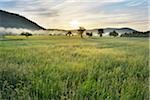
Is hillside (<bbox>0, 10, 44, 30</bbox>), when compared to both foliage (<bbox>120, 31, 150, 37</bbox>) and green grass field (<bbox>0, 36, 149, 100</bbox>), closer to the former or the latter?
green grass field (<bbox>0, 36, 149, 100</bbox>)

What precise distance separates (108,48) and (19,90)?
156 centimetres

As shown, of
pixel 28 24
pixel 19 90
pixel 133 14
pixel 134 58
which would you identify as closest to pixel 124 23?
pixel 133 14

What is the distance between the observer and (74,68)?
285 cm

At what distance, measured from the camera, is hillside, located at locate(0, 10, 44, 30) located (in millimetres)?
3734

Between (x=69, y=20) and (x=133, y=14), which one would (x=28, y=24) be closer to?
(x=69, y=20)

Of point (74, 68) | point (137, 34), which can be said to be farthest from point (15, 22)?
point (137, 34)

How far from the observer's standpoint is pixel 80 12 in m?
3.38

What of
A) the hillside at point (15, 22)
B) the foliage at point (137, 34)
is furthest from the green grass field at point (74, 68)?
the hillside at point (15, 22)

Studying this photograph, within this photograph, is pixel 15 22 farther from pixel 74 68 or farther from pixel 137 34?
pixel 137 34

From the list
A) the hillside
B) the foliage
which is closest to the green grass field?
the foliage

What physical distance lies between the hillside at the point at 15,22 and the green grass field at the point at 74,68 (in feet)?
0.60

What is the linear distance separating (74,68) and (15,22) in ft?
4.48

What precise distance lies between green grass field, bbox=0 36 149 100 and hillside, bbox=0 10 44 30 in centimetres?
18

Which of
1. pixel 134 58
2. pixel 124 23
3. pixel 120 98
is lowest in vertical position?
pixel 120 98
